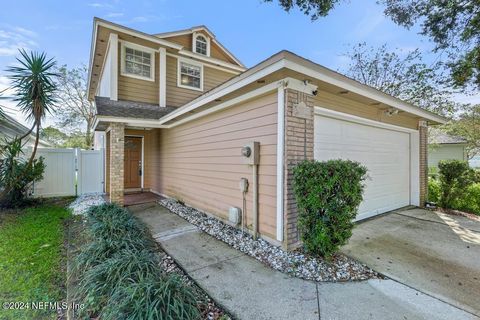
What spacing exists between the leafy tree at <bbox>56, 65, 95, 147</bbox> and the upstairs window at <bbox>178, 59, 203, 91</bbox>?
1253 centimetres

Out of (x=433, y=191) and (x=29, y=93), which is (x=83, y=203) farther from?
(x=433, y=191)

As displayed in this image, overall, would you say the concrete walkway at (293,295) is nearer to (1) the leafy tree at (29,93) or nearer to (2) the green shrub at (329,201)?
(2) the green shrub at (329,201)

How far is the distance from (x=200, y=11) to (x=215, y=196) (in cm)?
857

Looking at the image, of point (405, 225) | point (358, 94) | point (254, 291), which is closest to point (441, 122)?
point (405, 225)

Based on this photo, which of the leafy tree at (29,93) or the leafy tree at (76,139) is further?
the leafy tree at (76,139)

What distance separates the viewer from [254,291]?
2639 mm

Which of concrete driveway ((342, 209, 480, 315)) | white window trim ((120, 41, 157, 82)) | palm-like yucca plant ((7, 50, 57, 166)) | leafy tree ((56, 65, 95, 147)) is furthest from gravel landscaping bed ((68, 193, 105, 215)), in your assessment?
leafy tree ((56, 65, 95, 147))

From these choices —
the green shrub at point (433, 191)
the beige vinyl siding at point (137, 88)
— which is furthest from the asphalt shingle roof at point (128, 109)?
the green shrub at point (433, 191)

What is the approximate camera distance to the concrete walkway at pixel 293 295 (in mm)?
2266

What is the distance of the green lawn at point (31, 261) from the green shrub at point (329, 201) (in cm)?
320

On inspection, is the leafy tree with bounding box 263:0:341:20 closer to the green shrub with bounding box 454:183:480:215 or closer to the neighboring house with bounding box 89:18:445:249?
the neighboring house with bounding box 89:18:445:249

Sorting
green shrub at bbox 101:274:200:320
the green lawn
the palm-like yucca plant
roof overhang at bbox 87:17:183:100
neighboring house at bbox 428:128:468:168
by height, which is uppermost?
roof overhang at bbox 87:17:183:100

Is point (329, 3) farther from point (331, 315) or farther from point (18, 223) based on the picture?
point (18, 223)

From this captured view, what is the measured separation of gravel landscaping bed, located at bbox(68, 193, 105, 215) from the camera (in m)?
6.21
